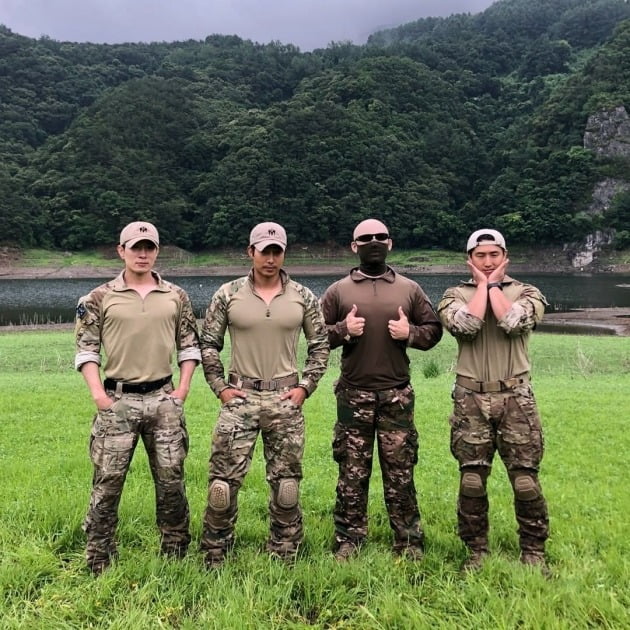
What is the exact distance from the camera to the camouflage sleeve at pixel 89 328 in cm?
407

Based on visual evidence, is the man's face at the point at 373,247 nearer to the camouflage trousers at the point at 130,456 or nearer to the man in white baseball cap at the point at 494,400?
the man in white baseball cap at the point at 494,400

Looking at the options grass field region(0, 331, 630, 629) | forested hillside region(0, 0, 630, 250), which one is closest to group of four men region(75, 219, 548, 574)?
grass field region(0, 331, 630, 629)

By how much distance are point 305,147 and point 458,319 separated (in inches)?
4505

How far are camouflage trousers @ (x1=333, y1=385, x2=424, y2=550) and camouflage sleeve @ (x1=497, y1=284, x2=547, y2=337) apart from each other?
0.91m

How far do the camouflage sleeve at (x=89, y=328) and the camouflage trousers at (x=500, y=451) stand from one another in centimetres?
273

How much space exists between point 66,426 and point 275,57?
182217mm

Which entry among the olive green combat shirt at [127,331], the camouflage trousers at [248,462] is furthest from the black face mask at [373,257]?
the olive green combat shirt at [127,331]

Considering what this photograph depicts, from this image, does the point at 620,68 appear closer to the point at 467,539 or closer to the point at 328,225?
the point at 328,225

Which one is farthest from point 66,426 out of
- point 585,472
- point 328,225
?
point 328,225

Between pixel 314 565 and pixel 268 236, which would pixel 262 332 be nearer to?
pixel 268 236

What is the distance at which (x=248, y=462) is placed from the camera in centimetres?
420

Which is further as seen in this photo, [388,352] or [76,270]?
[76,270]

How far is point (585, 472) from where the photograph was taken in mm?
Answer: 6887

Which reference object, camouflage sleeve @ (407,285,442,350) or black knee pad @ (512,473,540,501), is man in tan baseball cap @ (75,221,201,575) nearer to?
camouflage sleeve @ (407,285,442,350)
